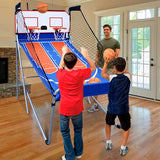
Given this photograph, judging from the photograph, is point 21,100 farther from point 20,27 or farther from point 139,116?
point 139,116

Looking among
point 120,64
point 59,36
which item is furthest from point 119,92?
point 59,36

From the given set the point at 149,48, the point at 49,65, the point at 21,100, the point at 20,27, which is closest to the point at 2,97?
the point at 21,100

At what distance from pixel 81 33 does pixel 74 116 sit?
513cm

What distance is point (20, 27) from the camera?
12.3ft

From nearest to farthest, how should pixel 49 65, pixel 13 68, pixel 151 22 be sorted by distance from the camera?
pixel 49 65 < pixel 151 22 < pixel 13 68

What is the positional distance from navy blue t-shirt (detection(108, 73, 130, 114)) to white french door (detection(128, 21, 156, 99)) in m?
2.94

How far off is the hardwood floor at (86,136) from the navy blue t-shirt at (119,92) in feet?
1.84

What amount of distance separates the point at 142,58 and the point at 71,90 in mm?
3562

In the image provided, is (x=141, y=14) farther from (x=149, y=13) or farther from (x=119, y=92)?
(x=119, y=92)

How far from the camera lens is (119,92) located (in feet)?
6.90

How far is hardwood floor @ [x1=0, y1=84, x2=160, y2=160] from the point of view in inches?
91.4

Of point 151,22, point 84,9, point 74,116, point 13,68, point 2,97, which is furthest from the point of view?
point 84,9

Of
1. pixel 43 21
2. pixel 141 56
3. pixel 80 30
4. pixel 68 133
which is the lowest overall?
pixel 68 133

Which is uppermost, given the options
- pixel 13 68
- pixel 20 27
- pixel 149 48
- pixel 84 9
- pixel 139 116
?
pixel 84 9
